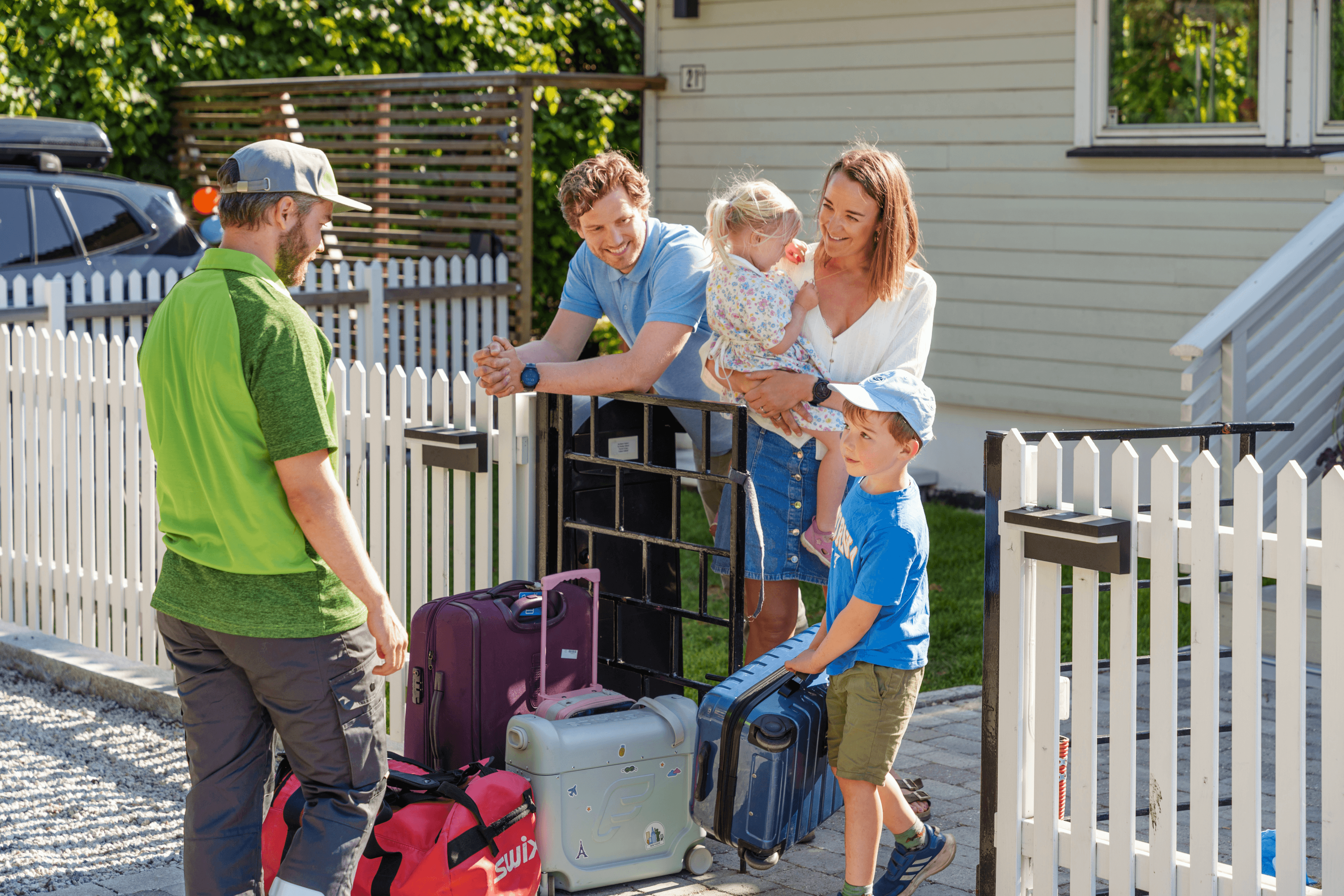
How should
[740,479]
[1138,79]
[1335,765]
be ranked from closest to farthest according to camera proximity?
[1335,765] → [740,479] → [1138,79]

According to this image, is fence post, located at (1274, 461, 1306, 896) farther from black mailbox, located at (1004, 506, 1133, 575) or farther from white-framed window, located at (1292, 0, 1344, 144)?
white-framed window, located at (1292, 0, 1344, 144)

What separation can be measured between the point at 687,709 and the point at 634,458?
802mm

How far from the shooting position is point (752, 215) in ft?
13.1

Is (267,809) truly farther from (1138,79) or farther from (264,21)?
(264,21)

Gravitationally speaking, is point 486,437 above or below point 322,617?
above

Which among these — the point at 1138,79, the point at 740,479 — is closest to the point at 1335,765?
the point at 740,479

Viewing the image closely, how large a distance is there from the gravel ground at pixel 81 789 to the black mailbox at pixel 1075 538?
2492 millimetres

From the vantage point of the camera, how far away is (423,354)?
10.8m

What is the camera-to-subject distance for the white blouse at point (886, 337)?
12.7 ft

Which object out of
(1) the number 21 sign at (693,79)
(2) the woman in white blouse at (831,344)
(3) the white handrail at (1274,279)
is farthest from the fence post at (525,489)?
(1) the number 21 sign at (693,79)

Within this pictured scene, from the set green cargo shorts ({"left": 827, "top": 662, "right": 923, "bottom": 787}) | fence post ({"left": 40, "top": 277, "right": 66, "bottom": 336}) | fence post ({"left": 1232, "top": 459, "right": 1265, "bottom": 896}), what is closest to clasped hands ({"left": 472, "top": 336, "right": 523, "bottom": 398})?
green cargo shorts ({"left": 827, "top": 662, "right": 923, "bottom": 787})

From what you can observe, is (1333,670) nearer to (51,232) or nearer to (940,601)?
(940,601)

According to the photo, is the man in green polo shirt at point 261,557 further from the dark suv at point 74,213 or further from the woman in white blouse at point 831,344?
the dark suv at point 74,213

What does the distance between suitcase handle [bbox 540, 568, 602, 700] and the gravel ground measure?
1.20 m
